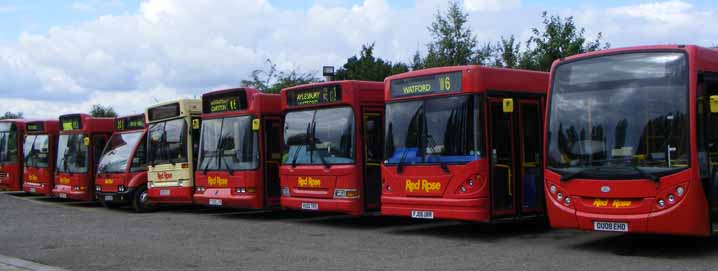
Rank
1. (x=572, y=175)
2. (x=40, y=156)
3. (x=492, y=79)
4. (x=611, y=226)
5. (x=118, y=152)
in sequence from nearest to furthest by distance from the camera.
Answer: (x=611, y=226)
(x=572, y=175)
(x=492, y=79)
(x=118, y=152)
(x=40, y=156)

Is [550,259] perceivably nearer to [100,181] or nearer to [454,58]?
[100,181]

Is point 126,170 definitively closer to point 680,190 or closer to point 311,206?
point 311,206

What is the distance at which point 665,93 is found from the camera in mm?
10305

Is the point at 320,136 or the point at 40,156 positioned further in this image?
the point at 40,156

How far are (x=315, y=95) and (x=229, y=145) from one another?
2729mm

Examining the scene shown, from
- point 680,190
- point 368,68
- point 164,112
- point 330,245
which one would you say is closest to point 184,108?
point 164,112

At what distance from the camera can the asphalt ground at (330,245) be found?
10398 millimetres

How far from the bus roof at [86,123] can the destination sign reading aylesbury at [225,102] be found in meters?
6.09

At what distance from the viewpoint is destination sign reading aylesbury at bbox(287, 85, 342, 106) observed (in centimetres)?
1475

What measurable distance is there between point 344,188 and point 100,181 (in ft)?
29.1

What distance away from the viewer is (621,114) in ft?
34.8

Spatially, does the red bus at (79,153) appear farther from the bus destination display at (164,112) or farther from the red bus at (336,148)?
the red bus at (336,148)

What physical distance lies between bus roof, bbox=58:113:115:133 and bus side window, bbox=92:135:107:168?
0.22 meters

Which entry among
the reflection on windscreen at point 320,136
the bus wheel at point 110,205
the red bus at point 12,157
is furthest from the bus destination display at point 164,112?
the red bus at point 12,157
